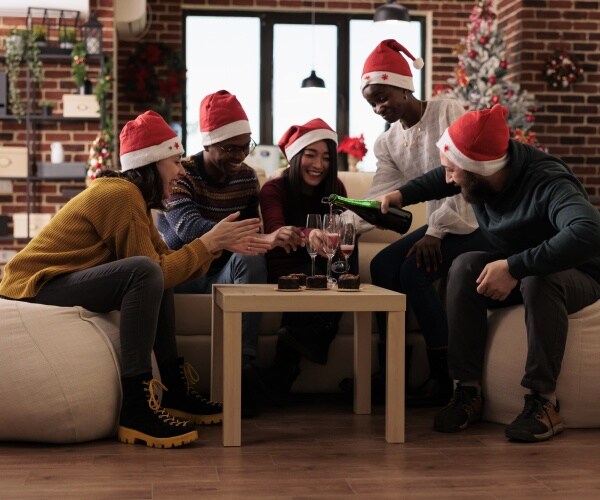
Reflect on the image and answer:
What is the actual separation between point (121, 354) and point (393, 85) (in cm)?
146

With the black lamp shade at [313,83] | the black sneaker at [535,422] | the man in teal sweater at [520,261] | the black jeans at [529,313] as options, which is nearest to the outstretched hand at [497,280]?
the man in teal sweater at [520,261]

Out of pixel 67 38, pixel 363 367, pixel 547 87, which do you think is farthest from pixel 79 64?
pixel 363 367

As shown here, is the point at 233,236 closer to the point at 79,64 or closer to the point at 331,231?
the point at 331,231

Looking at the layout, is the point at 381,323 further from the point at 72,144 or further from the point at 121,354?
the point at 72,144

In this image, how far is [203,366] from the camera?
11.0 ft

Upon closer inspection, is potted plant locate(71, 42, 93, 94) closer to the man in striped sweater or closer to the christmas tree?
the christmas tree

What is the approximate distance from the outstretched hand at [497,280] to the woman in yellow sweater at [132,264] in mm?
664

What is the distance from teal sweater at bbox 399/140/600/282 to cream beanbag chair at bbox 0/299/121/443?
3.93 feet

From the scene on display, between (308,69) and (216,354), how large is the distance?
6.48 meters

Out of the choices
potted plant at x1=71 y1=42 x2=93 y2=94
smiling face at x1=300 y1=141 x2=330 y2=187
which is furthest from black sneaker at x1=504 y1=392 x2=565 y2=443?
potted plant at x1=71 y1=42 x2=93 y2=94

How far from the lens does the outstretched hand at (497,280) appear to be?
106 inches

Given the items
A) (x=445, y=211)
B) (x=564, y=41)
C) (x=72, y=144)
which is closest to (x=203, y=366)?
(x=445, y=211)

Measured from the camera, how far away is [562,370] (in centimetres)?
285

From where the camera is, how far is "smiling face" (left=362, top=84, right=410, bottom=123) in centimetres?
347
